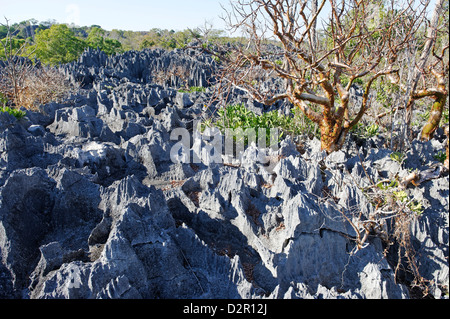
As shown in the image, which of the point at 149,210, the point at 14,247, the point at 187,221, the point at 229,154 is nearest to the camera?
the point at 14,247

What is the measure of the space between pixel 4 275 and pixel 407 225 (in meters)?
3.11

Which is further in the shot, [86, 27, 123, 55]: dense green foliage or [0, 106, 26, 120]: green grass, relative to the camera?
[86, 27, 123, 55]: dense green foliage

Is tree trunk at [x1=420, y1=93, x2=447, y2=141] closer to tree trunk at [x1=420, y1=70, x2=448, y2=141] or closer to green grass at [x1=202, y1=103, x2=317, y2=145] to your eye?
tree trunk at [x1=420, y1=70, x2=448, y2=141]

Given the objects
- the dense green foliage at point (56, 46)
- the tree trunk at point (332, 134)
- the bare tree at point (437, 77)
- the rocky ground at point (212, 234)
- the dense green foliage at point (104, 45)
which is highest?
the dense green foliage at point (104, 45)

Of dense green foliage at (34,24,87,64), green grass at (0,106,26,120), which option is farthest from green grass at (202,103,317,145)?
dense green foliage at (34,24,87,64)

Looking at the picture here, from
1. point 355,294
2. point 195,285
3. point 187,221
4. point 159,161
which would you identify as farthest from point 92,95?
point 355,294

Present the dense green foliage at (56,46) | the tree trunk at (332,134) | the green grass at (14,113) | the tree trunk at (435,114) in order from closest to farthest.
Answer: the tree trunk at (332,134), the tree trunk at (435,114), the green grass at (14,113), the dense green foliage at (56,46)

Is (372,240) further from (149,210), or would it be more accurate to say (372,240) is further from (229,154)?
(229,154)

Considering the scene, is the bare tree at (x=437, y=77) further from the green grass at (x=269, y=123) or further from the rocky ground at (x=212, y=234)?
the green grass at (x=269, y=123)

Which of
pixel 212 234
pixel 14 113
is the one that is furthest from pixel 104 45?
pixel 212 234

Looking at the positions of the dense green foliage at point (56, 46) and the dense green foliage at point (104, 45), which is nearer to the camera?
the dense green foliage at point (56, 46)

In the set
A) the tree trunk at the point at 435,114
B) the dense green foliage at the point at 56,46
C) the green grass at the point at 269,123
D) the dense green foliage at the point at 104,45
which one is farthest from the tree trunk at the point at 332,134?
the dense green foliage at the point at 104,45

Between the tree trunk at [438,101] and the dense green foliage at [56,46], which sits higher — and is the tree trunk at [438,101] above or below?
below
